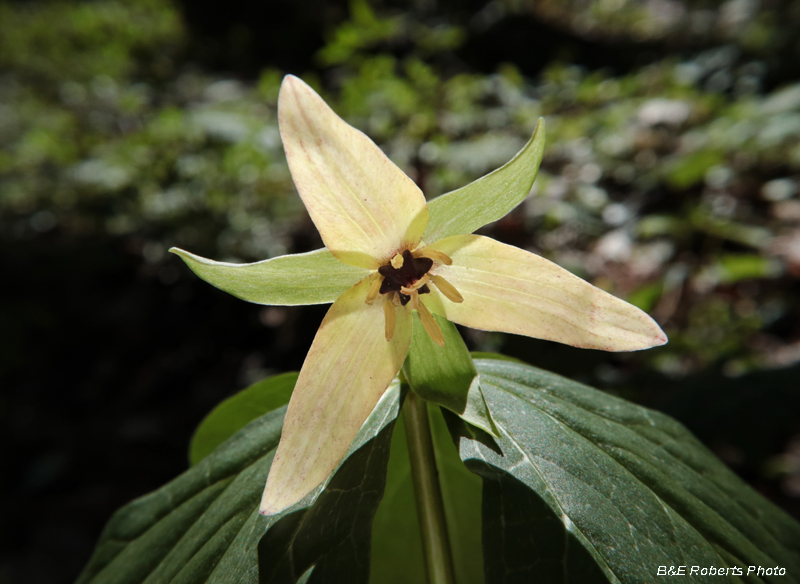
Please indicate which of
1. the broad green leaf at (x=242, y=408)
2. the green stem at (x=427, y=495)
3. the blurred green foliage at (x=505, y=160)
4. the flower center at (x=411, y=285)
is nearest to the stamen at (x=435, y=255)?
the flower center at (x=411, y=285)

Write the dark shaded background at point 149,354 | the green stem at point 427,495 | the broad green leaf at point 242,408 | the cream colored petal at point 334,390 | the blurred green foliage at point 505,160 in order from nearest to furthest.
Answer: the cream colored petal at point 334,390
the green stem at point 427,495
the broad green leaf at point 242,408
the dark shaded background at point 149,354
the blurred green foliage at point 505,160

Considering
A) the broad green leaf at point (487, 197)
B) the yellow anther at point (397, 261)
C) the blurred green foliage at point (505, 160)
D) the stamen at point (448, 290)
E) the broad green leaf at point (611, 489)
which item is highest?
the blurred green foliage at point (505, 160)

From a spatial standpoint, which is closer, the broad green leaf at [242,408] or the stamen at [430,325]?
the stamen at [430,325]

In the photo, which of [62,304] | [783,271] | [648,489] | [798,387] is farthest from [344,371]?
[783,271]

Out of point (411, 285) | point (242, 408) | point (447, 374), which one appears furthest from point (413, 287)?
point (242, 408)

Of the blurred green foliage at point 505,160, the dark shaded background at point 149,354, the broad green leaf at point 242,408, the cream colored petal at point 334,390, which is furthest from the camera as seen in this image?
the blurred green foliage at point 505,160

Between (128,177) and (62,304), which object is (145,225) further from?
(62,304)

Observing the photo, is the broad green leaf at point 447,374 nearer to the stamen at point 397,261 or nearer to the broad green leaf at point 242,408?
the stamen at point 397,261
